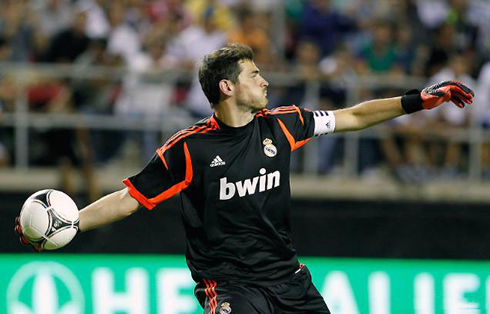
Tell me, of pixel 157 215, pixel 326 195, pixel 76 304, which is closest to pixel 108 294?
pixel 76 304

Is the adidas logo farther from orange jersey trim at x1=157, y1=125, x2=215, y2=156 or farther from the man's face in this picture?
the man's face

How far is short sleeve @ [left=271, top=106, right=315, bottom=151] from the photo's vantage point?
17.3 ft

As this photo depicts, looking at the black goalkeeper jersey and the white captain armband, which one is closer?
the black goalkeeper jersey

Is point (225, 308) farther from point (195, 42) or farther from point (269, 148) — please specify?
point (195, 42)

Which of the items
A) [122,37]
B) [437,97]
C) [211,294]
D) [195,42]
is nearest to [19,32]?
[122,37]

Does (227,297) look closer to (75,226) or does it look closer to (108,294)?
(75,226)

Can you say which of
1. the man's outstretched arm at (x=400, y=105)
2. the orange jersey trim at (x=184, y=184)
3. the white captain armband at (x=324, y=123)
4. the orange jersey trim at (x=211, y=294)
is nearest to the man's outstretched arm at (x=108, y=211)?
the orange jersey trim at (x=184, y=184)

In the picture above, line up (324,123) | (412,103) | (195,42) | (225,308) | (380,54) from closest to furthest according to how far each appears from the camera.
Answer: (225,308), (412,103), (324,123), (195,42), (380,54)

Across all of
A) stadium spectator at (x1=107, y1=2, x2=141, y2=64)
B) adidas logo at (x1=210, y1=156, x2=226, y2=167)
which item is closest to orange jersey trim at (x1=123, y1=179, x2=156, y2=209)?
adidas logo at (x1=210, y1=156, x2=226, y2=167)

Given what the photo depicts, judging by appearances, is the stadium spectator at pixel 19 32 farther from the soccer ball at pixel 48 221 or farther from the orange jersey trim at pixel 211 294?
the orange jersey trim at pixel 211 294

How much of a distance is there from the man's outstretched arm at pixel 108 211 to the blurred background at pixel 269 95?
3.61 metres

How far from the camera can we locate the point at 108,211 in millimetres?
5074

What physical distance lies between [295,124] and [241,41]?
492 centimetres

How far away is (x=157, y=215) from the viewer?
8.80m
